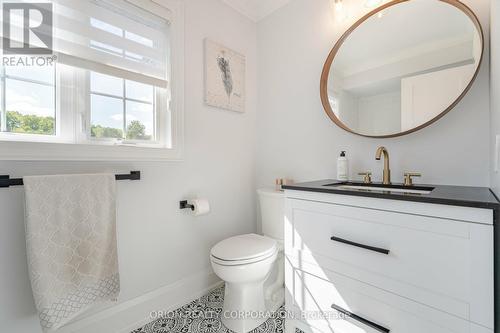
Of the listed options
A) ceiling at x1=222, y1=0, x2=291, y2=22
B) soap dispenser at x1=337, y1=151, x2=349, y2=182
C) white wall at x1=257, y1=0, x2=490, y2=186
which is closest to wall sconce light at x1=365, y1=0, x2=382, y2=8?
white wall at x1=257, y1=0, x2=490, y2=186

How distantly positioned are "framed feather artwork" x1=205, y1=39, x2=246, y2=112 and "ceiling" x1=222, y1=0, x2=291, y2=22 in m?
0.40

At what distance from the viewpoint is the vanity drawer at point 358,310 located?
78cm

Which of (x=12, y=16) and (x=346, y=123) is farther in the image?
(x=346, y=123)

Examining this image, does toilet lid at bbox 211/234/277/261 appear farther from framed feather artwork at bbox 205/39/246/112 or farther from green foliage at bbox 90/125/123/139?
framed feather artwork at bbox 205/39/246/112

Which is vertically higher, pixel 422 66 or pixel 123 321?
pixel 422 66

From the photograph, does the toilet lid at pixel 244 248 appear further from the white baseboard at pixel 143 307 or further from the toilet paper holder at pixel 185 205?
the white baseboard at pixel 143 307

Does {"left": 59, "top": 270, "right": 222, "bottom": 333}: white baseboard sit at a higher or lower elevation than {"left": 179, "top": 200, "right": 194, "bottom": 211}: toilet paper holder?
lower

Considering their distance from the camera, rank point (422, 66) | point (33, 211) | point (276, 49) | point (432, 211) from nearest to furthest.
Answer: point (432, 211) → point (33, 211) → point (422, 66) → point (276, 49)

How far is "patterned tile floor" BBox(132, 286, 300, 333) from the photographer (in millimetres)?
1349

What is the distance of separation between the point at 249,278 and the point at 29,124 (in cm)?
142

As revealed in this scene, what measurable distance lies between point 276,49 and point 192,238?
5.70 feet

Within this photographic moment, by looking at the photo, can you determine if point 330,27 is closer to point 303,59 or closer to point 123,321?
point 303,59

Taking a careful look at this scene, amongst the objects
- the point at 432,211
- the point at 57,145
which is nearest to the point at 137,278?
the point at 57,145

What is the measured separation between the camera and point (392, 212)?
85 cm
